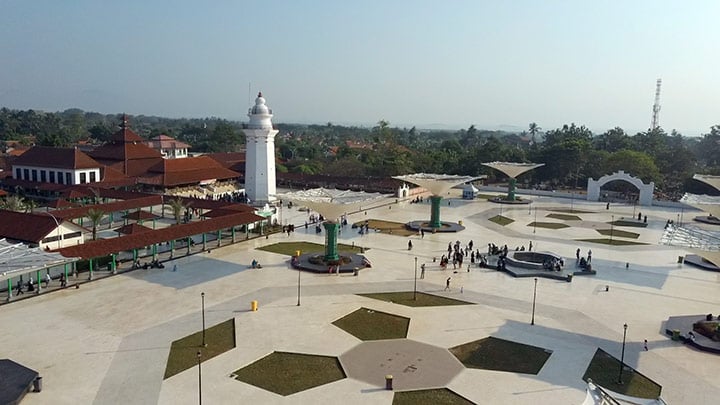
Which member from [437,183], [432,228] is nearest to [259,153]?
[437,183]

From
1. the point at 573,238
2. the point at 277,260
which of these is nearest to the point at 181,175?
the point at 277,260

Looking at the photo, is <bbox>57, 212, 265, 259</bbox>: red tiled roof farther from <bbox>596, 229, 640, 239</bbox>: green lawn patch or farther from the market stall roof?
<bbox>596, 229, 640, 239</bbox>: green lawn patch

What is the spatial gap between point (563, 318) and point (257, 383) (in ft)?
53.1

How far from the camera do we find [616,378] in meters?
21.1

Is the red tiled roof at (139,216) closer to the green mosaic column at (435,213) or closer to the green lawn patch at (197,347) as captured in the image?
the green lawn patch at (197,347)

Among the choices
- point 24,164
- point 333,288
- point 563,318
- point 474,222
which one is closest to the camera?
point 563,318

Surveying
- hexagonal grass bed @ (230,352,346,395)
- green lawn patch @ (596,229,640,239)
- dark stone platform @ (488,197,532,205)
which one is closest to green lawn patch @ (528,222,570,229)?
green lawn patch @ (596,229,640,239)

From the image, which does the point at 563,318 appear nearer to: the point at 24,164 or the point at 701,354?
the point at 701,354

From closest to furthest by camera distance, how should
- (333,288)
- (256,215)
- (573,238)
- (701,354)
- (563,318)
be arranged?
(701,354) < (563,318) < (333,288) < (256,215) < (573,238)

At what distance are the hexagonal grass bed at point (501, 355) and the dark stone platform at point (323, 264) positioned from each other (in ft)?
41.7

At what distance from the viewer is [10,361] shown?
20.0 metres

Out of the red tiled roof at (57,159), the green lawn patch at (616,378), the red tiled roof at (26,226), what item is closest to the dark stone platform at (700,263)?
the green lawn patch at (616,378)

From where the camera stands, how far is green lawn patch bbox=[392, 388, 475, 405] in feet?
62.6

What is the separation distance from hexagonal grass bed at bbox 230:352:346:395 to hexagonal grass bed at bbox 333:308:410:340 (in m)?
3.03
